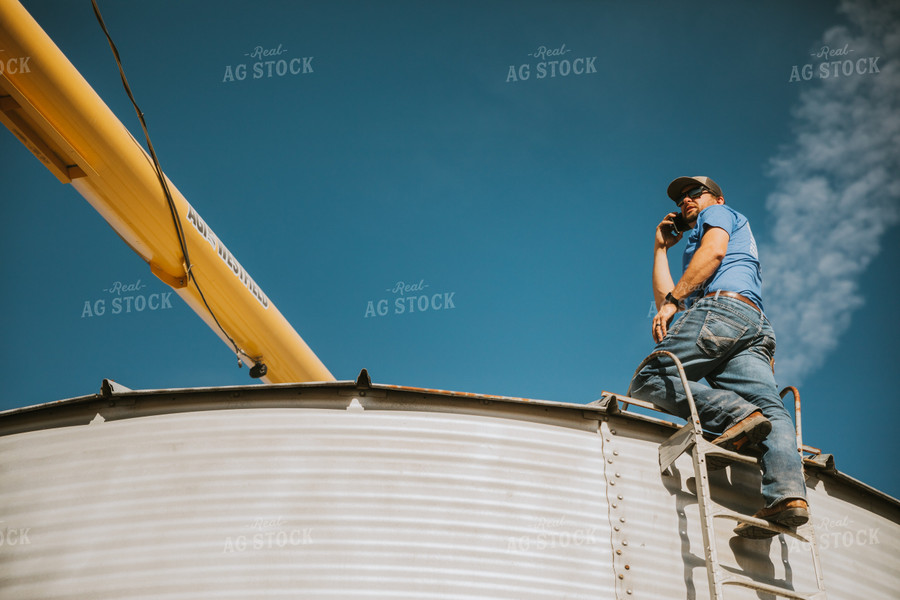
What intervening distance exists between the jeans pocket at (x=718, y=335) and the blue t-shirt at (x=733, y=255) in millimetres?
346

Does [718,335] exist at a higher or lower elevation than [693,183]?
lower

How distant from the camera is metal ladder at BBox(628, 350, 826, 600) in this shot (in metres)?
4.51

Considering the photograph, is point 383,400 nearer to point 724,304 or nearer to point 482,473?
point 482,473

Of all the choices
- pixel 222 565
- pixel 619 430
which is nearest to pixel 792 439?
pixel 619 430

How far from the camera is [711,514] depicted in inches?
184

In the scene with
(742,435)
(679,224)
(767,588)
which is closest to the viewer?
(767,588)

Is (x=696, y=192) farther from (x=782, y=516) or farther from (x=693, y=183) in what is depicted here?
(x=782, y=516)

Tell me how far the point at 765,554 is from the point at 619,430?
1.21 metres

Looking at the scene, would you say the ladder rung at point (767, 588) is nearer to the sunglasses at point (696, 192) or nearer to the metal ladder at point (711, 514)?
the metal ladder at point (711, 514)

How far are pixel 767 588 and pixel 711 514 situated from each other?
504 millimetres

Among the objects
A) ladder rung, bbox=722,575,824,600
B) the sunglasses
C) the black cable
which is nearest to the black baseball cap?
the sunglasses

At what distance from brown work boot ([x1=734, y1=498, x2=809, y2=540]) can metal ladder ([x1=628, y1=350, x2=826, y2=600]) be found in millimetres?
51

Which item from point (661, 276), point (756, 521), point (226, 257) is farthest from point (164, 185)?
point (756, 521)

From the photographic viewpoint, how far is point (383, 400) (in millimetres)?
5090
